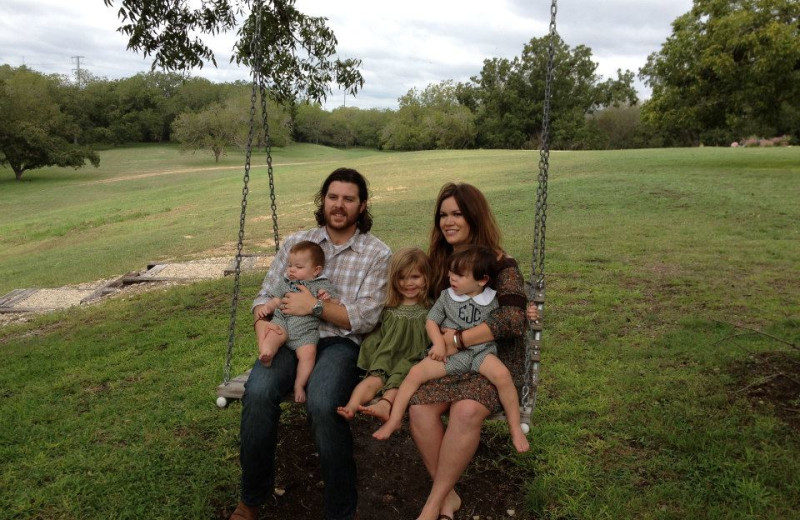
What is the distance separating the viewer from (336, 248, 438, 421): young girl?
3113mm

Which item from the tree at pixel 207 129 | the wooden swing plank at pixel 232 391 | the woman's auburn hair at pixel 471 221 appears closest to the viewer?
the wooden swing plank at pixel 232 391

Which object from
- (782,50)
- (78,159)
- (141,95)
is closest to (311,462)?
(782,50)

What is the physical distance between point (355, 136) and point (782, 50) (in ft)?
235

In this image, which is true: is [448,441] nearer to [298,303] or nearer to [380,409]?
[380,409]

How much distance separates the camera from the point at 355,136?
277 ft

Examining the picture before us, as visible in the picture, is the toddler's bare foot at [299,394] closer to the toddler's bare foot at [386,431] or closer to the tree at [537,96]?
the toddler's bare foot at [386,431]

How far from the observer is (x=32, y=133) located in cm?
3897

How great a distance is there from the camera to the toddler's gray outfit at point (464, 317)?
303 cm

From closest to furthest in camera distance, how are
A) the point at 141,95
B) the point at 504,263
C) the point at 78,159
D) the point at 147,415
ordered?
the point at 504,263, the point at 147,415, the point at 78,159, the point at 141,95

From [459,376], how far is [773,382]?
2.56 meters

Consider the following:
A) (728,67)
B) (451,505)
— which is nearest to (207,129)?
(728,67)

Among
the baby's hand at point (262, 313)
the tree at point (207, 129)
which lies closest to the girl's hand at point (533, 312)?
the baby's hand at point (262, 313)

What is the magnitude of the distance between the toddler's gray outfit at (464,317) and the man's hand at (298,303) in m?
0.62

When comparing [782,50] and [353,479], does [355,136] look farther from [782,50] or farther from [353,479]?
[353,479]
